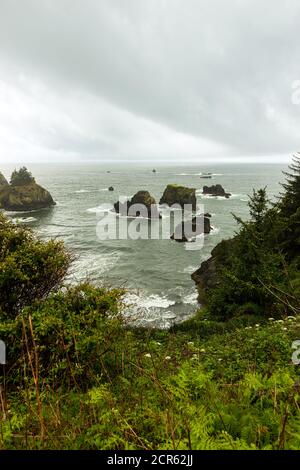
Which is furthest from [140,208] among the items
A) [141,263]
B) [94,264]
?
[94,264]

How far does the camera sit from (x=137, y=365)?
372 cm

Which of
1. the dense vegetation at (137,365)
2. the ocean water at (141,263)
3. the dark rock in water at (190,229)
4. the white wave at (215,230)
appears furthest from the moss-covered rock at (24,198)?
the dense vegetation at (137,365)

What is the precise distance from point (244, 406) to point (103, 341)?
4.22 metres

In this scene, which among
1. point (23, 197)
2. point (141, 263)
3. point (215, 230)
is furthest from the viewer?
point (23, 197)

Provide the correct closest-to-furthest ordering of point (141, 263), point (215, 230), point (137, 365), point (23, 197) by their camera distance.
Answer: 1. point (137, 365)
2. point (141, 263)
3. point (215, 230)
4. point (23, 197)

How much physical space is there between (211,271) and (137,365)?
75.9ft

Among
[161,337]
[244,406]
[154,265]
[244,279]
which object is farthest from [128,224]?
[244,406]

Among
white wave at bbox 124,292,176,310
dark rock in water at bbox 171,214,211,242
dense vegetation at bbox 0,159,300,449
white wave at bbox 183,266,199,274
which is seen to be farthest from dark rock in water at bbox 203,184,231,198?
dense vegetation at bbox 0,159,300,449

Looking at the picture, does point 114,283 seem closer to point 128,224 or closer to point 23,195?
point 128,224

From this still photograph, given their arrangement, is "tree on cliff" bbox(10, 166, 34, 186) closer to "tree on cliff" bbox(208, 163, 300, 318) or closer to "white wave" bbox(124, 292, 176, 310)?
"white wave" bbox(124, 292, 176, 310)

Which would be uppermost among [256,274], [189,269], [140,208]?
[140,208]

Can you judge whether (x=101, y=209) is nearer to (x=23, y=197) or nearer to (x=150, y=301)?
(x=23, y=197)

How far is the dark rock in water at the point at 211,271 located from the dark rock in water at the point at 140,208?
31.0m

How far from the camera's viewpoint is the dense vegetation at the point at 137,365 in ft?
9.05
